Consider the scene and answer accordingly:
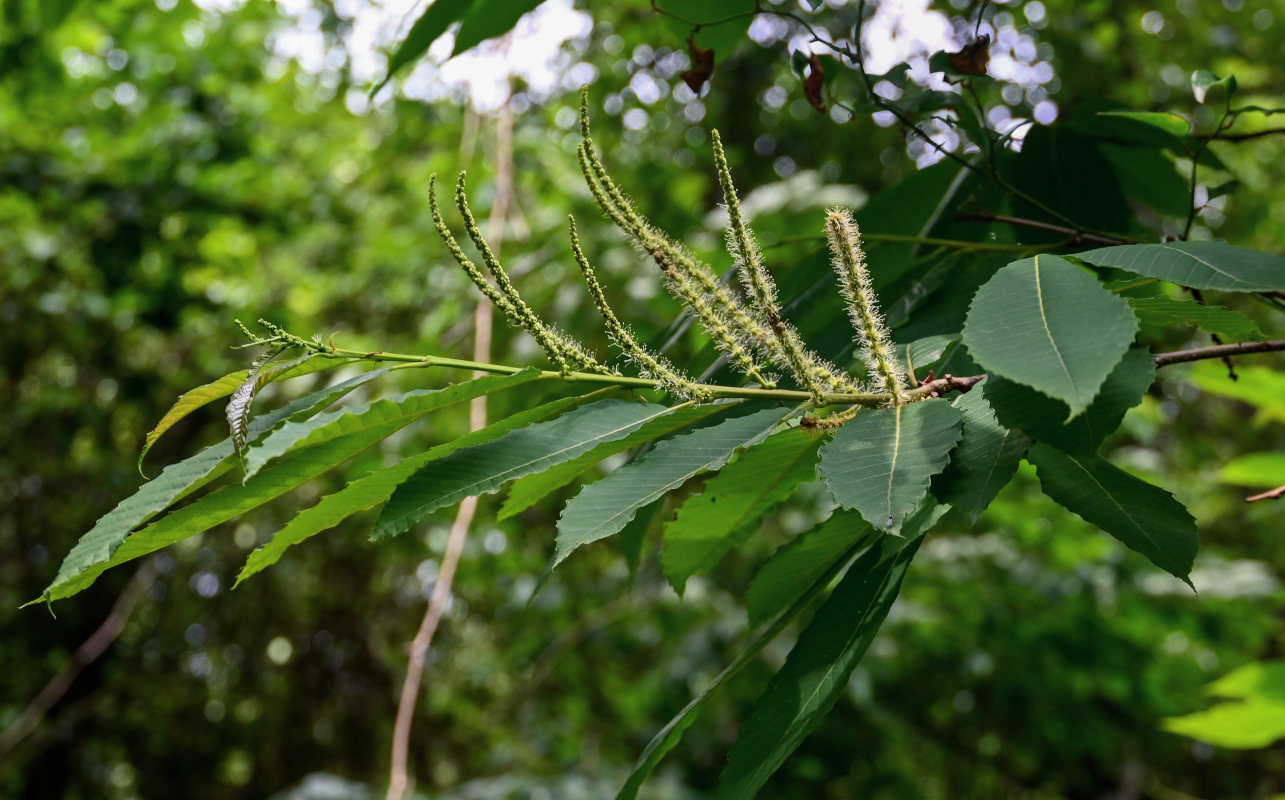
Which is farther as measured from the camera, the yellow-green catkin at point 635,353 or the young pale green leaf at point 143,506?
the yellow-green catkin at point 635,353

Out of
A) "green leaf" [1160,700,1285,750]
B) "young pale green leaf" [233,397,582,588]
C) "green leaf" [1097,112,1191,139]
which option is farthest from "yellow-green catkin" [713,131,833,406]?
"green leaf" [1160,700,1285,750]

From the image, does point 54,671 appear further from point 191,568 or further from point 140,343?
point 140,343

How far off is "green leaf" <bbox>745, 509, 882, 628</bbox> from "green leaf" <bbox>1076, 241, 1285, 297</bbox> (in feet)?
1.09

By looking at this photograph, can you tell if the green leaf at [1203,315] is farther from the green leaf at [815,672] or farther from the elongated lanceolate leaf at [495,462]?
the elongated lanceolate leaf at [495,462]

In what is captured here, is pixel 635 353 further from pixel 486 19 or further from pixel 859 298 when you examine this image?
pixel 486 19

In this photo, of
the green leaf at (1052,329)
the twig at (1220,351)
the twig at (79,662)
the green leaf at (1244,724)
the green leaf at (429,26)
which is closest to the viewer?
the green leaf at (1052,329)

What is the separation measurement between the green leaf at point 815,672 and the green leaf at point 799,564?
0.18 feet

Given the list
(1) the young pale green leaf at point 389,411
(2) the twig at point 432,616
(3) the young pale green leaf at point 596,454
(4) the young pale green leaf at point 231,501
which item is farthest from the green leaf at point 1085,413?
(2) the twig at point 432,616

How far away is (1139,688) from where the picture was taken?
406 cm

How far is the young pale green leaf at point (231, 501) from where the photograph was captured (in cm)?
74

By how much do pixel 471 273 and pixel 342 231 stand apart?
5744 mm

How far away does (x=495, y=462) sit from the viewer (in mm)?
762

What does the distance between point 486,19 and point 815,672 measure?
0.83 m

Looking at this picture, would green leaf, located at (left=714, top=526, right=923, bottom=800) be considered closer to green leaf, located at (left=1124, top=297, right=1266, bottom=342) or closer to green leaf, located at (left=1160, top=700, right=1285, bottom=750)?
green leaf, located at (left=1124, top=297, right=1266, bottom=342)
